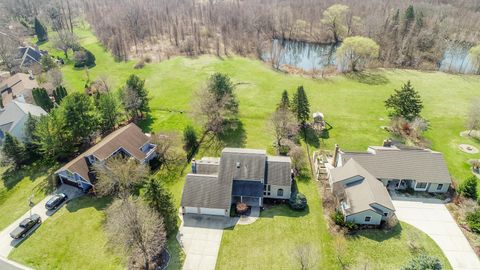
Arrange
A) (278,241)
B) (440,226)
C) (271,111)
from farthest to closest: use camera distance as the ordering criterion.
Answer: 1. (271,111)
2. (440,226)
3. (278,241)

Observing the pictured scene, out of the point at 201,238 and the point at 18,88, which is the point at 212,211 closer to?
the point at 201,238

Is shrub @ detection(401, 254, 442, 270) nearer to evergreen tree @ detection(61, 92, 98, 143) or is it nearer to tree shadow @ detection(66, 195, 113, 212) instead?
tree shadow @ detection(66, 195, 113, 212)

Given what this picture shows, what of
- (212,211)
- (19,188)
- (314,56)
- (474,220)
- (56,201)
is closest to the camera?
(474,220)

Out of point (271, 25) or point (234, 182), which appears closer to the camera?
point (234, 182)

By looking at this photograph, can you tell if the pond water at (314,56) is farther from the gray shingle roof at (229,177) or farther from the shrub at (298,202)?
the shrub at (298,202)

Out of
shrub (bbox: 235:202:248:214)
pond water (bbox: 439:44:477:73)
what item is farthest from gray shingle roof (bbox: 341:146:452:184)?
pond water (bbox: 439:44:477:73)

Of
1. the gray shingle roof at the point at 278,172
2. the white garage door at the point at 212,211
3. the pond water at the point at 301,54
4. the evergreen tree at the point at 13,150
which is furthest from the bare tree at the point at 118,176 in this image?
the pond water at the point at 301,54

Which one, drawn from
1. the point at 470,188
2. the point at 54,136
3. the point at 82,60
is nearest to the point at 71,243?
the point at 54,136
